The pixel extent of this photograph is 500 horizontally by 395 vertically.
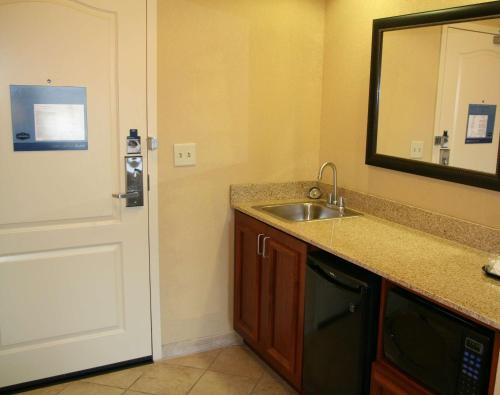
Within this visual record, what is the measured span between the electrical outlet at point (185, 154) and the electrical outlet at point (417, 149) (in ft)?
3.80

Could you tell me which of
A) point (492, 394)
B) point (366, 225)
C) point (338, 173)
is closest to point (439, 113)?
point (366, 225)

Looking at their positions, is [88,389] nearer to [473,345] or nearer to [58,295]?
[58,295]

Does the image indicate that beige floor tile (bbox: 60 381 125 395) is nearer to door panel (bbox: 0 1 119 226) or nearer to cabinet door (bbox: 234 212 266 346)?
cabinet door (bbox: 234 212 266 346)

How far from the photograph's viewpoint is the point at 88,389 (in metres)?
2.63

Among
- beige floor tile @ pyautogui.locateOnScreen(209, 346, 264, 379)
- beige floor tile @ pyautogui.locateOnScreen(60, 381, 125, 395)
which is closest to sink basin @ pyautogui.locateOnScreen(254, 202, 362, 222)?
beige floor tile @ pyautogui.locateOnScreen(209, 346, 264, 379)

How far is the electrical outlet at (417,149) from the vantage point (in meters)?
2.43

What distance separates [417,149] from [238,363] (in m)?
1.56

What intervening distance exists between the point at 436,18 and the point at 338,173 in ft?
3.47

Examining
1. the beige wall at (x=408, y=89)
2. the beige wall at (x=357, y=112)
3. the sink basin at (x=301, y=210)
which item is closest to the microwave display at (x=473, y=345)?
the beige wall at (x=357, y=112)

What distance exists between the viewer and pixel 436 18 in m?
2.29

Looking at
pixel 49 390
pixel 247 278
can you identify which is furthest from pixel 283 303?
pixel 49 390

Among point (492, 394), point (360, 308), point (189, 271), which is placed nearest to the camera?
point (492, 394)

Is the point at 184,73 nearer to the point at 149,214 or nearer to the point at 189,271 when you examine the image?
the point at 149,214

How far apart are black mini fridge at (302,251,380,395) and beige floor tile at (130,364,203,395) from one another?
0.68m
